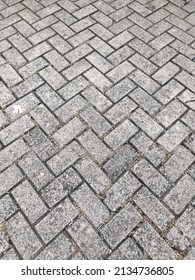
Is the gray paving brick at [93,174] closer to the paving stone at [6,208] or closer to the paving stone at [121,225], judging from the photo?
the paving stone at [121,225]

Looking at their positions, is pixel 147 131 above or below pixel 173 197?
above

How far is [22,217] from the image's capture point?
260 cm

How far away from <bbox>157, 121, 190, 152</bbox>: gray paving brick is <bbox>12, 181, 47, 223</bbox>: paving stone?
50.4 inches

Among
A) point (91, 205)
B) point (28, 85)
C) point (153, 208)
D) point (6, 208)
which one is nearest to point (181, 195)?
point (153, 208)

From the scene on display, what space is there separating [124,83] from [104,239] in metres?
1.78

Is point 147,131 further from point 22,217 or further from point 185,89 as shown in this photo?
point 22,217

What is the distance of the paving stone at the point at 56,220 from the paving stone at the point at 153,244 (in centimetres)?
57

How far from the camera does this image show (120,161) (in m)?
2.92

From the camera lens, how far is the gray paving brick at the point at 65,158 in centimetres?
289

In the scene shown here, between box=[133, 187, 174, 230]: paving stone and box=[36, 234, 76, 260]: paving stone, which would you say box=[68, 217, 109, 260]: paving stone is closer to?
box=[36, 234, 76, 260]: paving stone

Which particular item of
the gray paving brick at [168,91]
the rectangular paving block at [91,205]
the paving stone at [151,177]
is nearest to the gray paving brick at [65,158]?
the rectangular paving block at [91,205]

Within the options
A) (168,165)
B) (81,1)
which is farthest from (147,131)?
(81,1)

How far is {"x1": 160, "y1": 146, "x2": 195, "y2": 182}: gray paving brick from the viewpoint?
285 cm
